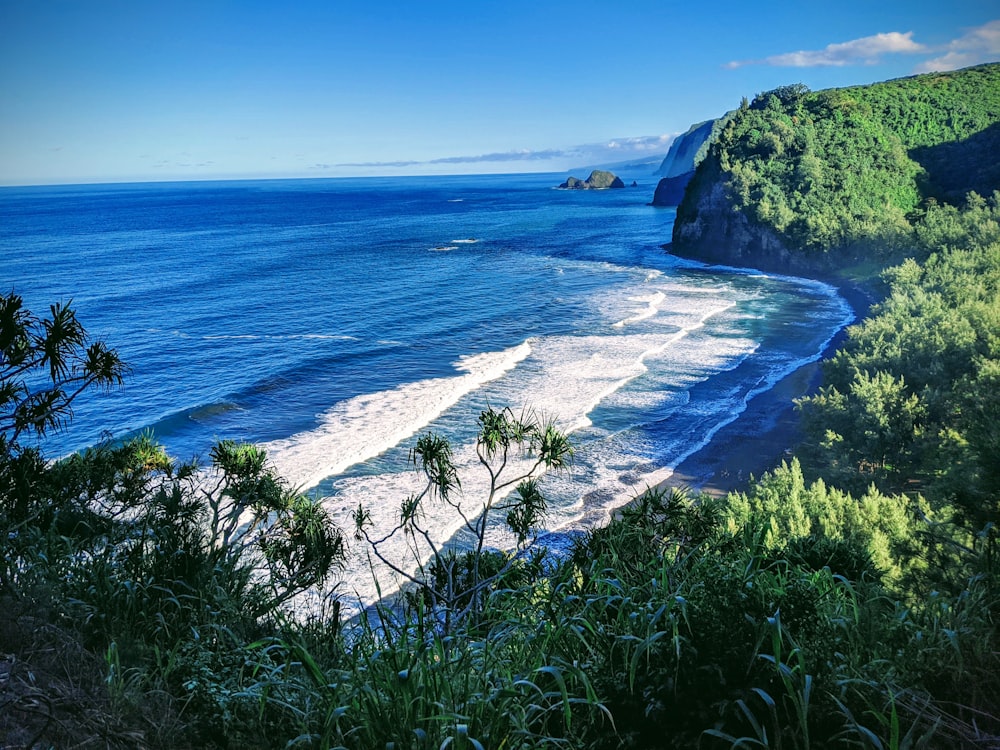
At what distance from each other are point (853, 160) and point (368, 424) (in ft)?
229

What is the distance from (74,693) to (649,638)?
3.47m

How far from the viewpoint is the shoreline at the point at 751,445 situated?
2397 centimetres

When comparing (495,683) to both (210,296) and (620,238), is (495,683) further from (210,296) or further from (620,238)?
(620,238)

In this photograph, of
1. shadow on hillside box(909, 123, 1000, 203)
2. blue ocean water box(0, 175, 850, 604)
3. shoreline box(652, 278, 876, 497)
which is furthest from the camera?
shadow on hillside box(909, 123, 1000, 203)

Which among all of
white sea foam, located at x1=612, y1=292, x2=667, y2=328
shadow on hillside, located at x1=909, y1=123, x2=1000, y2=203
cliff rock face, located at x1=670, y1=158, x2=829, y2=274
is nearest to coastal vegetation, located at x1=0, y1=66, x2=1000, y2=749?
white sea foam, located at x1=612, y1=292, x2=667, y2=328

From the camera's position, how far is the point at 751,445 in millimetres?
26766

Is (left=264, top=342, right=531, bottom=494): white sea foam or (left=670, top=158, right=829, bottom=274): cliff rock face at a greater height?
(left=670, top=158, right=829, bottom=274): cliff rock face

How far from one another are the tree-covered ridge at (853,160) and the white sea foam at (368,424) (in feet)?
144

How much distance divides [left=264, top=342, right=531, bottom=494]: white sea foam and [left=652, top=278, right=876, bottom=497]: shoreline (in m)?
11.2

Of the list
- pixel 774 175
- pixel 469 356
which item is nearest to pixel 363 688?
pixel 469 356

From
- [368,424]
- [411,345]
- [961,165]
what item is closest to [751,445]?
[368,424]

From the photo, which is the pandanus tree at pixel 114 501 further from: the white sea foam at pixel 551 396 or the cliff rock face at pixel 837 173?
the cliff rock face at pixel 837 173

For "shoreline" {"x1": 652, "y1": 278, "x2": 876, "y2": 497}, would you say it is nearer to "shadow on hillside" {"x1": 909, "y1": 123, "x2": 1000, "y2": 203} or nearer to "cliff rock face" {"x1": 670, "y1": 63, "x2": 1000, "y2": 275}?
"cliff rock face" {"x1": 670, "y1": 63, "x2": 1000, "y2": 275}

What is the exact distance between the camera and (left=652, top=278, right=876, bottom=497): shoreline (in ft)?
78.6
